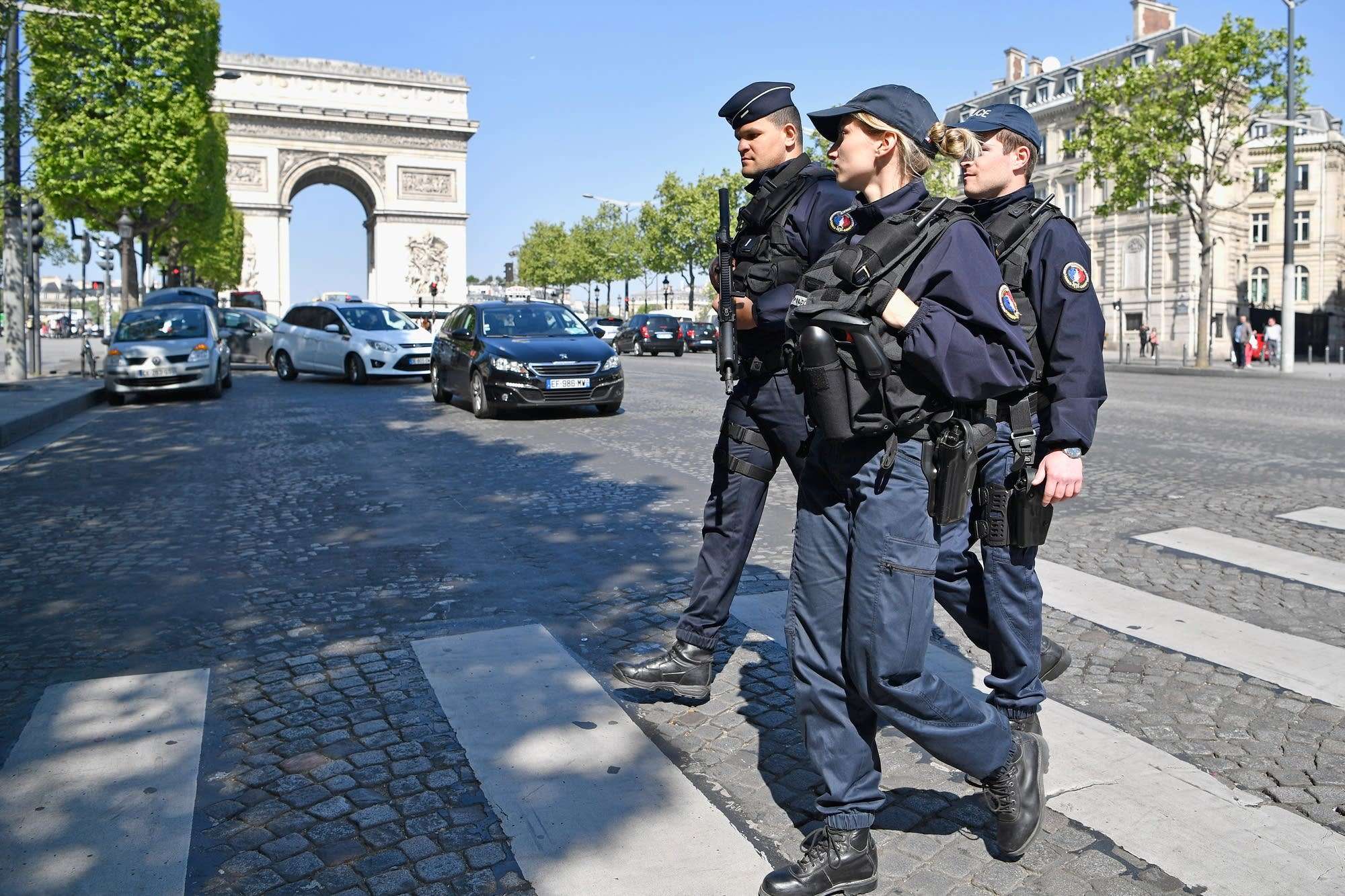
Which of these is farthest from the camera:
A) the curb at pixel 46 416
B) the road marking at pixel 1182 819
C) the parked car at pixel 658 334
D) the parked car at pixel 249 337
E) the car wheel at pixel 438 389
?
the parked car at pixel 658 334

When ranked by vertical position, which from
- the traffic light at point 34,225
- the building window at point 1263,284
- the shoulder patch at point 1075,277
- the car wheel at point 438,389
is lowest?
the car wheel at point 438,389

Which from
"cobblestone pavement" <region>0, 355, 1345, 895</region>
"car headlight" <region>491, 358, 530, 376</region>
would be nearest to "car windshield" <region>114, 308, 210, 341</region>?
"car headlight" <region>491, 358, 530, 376</region>

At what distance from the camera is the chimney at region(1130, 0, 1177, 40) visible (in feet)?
194

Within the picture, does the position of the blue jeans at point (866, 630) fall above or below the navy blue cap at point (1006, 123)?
below

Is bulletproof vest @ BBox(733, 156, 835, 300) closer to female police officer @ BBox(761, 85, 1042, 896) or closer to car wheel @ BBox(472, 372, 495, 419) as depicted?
female police officer @ BBox(761, 85, 1042, 896)

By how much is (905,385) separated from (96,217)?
34871mm

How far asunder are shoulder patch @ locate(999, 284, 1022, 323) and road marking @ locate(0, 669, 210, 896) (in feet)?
7.24

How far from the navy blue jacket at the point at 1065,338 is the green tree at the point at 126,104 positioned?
18.8 m

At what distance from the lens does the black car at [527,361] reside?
13445mm

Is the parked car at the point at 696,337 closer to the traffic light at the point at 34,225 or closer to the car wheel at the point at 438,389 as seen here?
the traffic light at the point at 34,225

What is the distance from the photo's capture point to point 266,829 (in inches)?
117

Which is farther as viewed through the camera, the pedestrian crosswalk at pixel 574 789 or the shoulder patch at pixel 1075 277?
the shoulder patch at pixel 1075 277

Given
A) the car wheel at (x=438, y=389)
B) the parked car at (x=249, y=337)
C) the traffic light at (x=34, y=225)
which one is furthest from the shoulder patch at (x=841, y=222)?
the parked car at (x=249, y=337)

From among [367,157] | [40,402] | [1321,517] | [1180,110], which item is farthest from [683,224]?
[1321,517]
